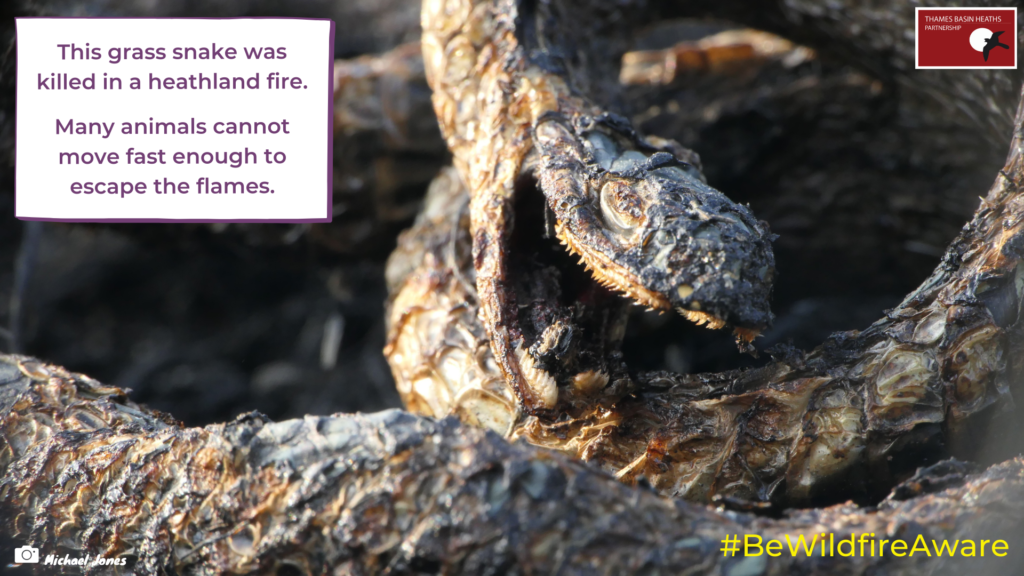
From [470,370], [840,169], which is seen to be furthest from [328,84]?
[840,169]

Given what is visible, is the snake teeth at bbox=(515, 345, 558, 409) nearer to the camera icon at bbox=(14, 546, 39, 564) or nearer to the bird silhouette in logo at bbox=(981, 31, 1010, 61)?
the camera icon at bbox=(14, 546, 39, 564)

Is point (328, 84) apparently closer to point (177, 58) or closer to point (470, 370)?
point (177, 58)

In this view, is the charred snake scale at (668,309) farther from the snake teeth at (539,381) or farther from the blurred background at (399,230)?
the blurred background at (399,230)

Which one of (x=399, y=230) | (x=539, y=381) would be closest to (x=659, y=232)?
(x=539, y=381)

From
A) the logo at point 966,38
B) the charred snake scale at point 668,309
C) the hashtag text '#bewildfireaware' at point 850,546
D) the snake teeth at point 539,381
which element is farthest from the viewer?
the logo at point 966,38

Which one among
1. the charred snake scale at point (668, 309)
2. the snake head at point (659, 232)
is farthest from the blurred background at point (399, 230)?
the snake head at point (659, 232)

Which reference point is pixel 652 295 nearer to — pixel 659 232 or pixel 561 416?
pixel 659 232
